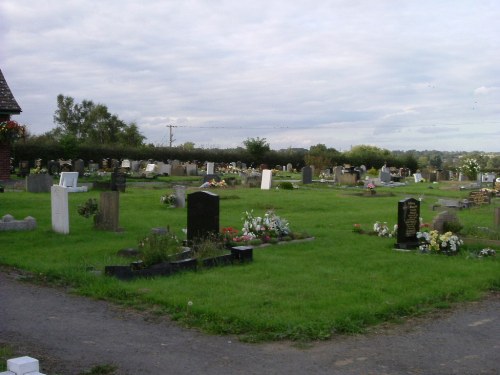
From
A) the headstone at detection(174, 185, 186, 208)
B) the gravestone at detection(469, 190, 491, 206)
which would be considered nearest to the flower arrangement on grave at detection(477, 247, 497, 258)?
the headstone at detection(174, 185, 186, 208)

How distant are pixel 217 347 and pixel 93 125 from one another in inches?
2659

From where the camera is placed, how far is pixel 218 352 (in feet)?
20.0

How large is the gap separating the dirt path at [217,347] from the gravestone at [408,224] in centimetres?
487

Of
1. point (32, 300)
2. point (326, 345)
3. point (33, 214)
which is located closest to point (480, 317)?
point (326, 345)

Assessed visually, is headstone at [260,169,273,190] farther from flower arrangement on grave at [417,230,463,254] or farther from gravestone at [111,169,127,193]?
flower arrangement on grave at [417,230,463,254]

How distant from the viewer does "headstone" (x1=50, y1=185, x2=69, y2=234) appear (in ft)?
44.2

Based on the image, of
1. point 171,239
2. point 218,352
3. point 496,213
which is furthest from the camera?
point 496,213

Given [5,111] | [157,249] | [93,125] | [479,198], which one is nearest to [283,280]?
[157,249]

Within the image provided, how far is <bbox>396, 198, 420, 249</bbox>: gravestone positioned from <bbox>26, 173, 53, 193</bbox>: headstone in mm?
16318

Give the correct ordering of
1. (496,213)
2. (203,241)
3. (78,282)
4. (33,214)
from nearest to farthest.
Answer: (78,282), (203,241), (496,213), (33,214)

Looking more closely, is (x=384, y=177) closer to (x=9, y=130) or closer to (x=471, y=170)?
(x=471, y=170)

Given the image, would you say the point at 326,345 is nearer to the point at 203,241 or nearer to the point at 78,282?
the point at 78,282

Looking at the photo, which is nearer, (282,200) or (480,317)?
(480,317)

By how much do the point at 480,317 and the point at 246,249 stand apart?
422cm
